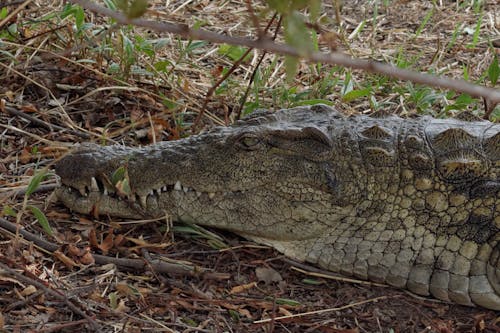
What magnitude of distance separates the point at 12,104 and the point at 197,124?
1.06m

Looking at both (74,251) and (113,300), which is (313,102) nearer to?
(74,251)

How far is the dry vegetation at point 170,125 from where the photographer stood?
115 inches

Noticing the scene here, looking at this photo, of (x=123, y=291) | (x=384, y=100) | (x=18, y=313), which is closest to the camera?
(x=18, y=313)

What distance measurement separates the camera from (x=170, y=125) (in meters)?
4.29

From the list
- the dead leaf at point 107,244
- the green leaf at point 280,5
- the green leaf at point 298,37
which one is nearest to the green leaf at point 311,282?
the dead leaf at point 107,244

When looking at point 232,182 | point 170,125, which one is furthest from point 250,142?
point 170,125

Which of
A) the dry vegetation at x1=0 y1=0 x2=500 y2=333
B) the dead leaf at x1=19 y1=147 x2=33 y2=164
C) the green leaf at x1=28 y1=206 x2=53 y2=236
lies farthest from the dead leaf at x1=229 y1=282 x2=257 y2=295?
the dead leaf at x1=19 y1=147 x2=33 y2=164

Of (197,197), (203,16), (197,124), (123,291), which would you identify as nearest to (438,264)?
(197,197)

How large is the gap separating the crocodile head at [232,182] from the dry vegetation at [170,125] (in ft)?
0.36

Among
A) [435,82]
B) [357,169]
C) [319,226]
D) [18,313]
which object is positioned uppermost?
[435,82]

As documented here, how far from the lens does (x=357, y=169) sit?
329 centimetres

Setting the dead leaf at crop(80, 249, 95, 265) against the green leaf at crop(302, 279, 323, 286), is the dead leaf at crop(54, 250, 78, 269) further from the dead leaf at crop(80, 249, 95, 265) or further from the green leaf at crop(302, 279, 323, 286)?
the green leaf at crop(302, 279, 323, 286)

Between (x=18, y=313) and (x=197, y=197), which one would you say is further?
(x=197, y=197)

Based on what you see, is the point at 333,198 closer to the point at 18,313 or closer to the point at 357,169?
the point at 357,169
